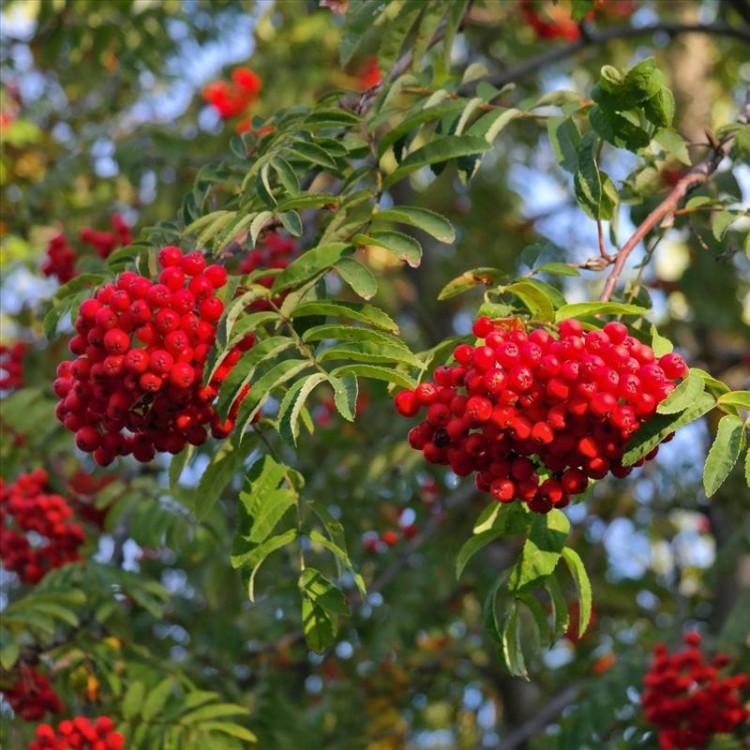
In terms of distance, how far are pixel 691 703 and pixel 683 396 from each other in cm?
224

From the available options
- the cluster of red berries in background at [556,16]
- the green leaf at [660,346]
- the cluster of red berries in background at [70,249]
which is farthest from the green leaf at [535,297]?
the cluster of red berries in background at [556,16]

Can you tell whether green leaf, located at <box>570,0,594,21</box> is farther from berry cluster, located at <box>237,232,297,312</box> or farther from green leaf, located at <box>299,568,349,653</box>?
green leaf, located at <box>299,568,349,653</box>

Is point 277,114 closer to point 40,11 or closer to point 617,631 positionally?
point 40,11

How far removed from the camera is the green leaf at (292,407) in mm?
2471

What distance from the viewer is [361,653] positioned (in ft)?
20.6

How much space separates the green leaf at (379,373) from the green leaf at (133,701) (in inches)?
65.7

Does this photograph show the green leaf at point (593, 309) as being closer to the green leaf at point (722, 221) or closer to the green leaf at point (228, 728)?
the green leaf at point (722, 221)

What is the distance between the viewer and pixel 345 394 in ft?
8.24

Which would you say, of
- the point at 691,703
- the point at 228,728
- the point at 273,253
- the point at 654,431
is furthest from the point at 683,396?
the point at 273,253

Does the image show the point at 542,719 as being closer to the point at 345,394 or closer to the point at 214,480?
the point at 214,480

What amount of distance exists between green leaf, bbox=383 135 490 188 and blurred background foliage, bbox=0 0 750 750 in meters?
0.77

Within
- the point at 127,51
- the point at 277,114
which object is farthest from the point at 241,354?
the point at 127,51

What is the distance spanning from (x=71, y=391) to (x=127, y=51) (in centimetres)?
330

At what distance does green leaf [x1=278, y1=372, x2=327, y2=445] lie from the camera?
2471mm
